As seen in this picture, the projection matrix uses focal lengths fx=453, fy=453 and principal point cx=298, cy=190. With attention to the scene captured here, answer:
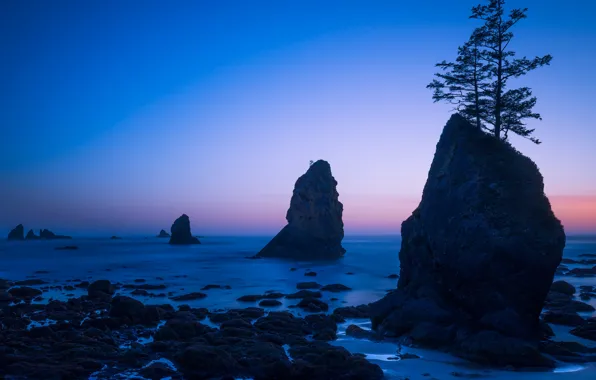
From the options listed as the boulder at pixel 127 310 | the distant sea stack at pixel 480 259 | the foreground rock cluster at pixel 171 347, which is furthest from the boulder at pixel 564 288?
the boulder at pixel 127 310

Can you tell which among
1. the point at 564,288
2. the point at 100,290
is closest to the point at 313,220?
the point at 564,288

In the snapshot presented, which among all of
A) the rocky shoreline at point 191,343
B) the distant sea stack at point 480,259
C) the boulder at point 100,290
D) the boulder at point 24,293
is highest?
the distant sea stack at point 480,259

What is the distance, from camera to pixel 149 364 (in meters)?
14.9

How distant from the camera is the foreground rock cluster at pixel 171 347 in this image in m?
13.8

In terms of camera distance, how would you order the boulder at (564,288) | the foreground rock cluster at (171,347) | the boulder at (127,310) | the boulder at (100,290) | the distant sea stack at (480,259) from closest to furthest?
the foreground rock cluster at (171,347)
the distant sea stack at (480,259)
the boulder at (127,310)
the boulder at (100,290)
the boulder at (564,288)

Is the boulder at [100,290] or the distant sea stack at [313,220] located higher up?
the distant sea stack at [313,220]

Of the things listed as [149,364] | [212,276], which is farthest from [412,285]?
[212,276]

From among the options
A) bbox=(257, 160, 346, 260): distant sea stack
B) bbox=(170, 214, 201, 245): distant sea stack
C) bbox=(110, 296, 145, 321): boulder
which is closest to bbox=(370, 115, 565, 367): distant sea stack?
Result: bbox=(110, 296, 145, 321): boulder

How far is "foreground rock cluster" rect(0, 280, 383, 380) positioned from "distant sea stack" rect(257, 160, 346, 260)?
5161 cm

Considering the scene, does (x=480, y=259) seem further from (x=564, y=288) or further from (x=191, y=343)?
(x=564, y=288)

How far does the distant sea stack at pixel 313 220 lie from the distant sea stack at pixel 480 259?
5521 centimetres

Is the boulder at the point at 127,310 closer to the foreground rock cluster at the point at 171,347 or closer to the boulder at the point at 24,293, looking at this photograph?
the foreground rock cluster at the point at 171,347

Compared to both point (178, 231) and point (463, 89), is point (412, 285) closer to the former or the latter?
point (463, 89)

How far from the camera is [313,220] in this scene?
76.8m
